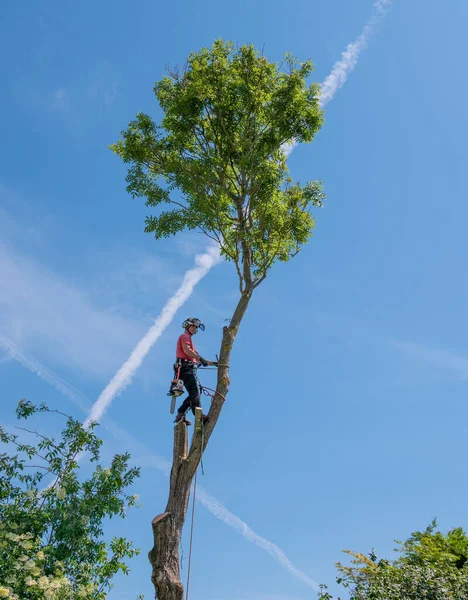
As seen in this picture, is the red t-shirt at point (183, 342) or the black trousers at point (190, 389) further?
the red t-shirt at point (183, 342)

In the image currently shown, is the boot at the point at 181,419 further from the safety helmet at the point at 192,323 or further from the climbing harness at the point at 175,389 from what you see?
the safety helmet at the point at 192,323

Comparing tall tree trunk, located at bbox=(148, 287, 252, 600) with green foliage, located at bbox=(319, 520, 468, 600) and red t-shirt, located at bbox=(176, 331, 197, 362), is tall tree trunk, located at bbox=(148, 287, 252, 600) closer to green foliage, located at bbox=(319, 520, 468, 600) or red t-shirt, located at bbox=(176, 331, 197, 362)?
red t-shirt, located at bbox=(176, 331, 197, 362)

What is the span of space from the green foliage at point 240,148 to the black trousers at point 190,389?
8.76ft

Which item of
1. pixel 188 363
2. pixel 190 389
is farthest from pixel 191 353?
pixel 190 389

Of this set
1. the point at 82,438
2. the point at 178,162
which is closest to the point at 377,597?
the point at 82,438

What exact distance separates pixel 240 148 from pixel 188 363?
476cm

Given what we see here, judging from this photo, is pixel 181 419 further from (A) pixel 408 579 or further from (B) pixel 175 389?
(A) pixel 408 579

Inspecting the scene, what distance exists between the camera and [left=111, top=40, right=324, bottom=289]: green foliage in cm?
1197

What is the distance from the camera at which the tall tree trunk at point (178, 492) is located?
26.9 feet

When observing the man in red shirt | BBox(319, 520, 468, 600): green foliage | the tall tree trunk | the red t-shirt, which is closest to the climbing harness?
the man in red shirt

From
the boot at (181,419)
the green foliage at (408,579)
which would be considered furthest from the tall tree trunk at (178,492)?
the green foliage at (408,579)

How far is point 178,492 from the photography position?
8.98 metres

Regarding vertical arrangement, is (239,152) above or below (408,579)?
above

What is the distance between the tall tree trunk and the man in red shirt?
0.35 m
